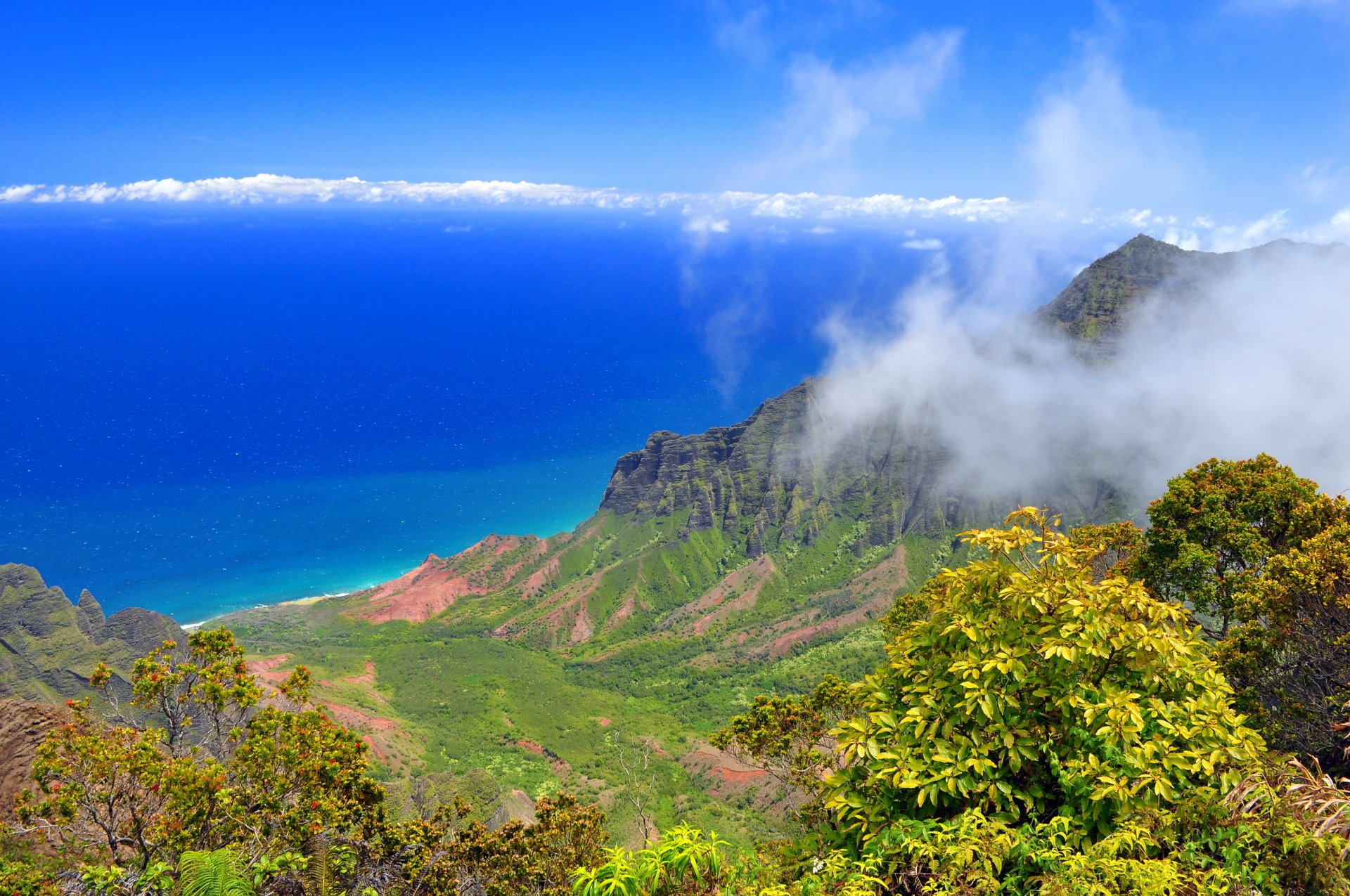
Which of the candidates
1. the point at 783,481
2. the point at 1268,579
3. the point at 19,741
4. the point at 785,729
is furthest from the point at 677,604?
A: the point at 19,741

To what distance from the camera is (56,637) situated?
63188 millimetres

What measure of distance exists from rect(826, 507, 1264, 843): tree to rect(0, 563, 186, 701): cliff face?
223 ft

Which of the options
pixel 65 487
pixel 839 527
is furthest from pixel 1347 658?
pixel 65 487

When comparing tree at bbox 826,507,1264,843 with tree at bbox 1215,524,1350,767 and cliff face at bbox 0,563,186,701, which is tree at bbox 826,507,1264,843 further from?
cliff face at bbox 0,563,186,701

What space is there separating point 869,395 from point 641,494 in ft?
125

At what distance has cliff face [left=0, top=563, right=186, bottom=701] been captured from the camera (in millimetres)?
59156

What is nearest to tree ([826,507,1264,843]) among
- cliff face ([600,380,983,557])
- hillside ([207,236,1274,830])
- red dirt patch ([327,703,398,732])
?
hillside ([207,236,1274,830])

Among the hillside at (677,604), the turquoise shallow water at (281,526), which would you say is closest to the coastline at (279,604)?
the turquoise shallow water at (281,526)

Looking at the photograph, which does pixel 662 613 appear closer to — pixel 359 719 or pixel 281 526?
pixel 359 719

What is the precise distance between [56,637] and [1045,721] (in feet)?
261

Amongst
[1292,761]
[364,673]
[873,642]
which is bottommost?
[364,673]

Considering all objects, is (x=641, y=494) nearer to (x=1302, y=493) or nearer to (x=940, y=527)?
(x=940, y=527)

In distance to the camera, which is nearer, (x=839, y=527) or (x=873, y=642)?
(x=873, y=642)

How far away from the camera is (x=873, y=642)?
7369 cm
